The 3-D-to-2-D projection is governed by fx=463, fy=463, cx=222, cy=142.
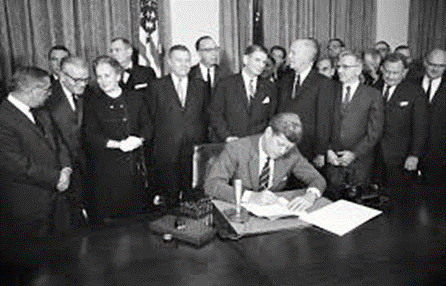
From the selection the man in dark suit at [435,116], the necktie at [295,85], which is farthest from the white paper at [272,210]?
the man in dark suit at [435,116]

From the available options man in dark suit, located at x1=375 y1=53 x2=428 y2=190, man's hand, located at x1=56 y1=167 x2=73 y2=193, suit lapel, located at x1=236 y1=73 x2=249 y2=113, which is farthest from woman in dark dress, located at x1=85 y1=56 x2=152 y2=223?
man in dark suit, located at x1=375 y1=53 x2=428 y2=190

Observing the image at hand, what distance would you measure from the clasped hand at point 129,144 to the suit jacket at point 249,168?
2.89 feet

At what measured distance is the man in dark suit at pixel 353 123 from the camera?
12.1 feet

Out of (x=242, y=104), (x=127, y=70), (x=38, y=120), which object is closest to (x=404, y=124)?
(x=242, y=104)

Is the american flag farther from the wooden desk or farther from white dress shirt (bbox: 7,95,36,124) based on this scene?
the wooden desk

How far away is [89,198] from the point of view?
3.76 m

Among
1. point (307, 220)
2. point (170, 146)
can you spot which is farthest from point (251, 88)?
point (307, 220)

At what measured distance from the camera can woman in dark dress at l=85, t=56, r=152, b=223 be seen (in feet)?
11.0

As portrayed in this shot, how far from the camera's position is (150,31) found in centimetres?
527

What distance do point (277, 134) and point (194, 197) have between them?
79 centimetres

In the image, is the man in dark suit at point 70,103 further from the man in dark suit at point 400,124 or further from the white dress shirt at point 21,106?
the man in dark suit at point 400,124

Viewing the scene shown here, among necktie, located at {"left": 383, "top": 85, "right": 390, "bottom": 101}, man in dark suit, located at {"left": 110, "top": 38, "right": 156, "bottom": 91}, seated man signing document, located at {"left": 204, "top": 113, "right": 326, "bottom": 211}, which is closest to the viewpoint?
seated man signing document, located at {"left": 204, "top": 113, "right": 326, "bottom": 211}

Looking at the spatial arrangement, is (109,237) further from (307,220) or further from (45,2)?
(45,2)

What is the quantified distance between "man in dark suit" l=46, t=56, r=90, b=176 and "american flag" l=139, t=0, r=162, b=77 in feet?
5.88
